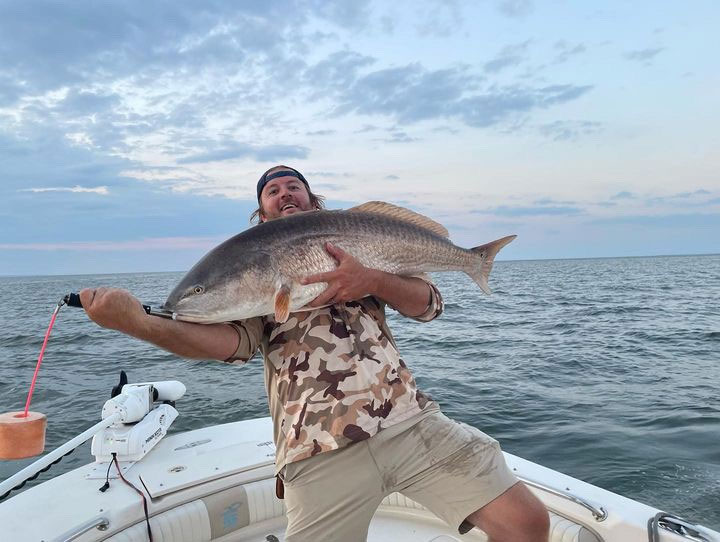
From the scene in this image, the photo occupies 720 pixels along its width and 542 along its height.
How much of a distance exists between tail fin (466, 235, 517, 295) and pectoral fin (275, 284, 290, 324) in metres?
1.51

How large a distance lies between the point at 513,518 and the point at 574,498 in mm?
1446

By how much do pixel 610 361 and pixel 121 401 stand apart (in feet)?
37.0

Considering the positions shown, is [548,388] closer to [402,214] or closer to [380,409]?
[402,214]

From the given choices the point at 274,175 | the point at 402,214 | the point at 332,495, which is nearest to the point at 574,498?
the point at 332,495

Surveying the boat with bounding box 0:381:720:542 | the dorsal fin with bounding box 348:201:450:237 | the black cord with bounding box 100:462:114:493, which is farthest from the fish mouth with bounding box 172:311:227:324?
the black cord with bounding box 100:462:114:493

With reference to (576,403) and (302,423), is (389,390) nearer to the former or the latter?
(302,423)

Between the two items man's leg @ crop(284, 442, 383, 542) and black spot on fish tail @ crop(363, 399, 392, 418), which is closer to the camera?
man's leg @ crop(284, 442, 383, 542)

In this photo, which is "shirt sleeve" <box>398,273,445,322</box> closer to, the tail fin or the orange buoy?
the tail fin

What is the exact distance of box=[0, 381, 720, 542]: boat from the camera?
3.61m

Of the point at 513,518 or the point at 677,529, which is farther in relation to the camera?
the point at 677,529

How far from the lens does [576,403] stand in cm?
937

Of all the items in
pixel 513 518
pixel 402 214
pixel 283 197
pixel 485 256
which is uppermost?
pixel 283 197

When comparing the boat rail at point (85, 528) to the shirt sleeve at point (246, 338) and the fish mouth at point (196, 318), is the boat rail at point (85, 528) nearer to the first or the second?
the shirt sleeve at point (246, 338)

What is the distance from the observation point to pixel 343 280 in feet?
9.47
